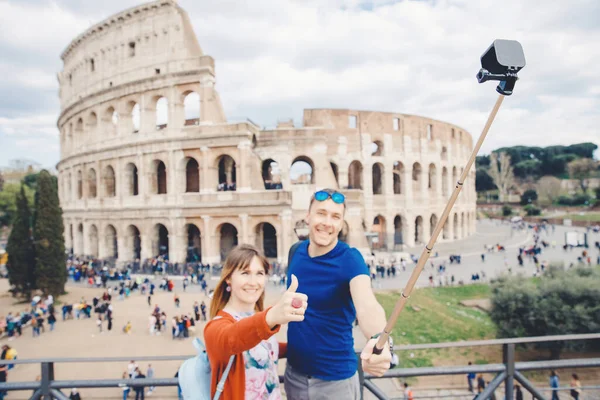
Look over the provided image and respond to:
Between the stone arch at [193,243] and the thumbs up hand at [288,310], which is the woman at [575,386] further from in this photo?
the stone arch at [193,243]

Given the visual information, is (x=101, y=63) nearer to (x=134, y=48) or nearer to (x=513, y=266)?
(x=134, y=48)

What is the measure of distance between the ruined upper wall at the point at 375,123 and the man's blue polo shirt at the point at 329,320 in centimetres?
2508

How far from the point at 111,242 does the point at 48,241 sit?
814 cm

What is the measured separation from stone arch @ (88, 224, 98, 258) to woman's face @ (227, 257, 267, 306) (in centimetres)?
3012

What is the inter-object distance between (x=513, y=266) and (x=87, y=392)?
25.0 meters

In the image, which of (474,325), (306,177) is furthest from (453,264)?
(306,177)

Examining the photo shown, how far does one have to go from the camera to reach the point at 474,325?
1495 cm

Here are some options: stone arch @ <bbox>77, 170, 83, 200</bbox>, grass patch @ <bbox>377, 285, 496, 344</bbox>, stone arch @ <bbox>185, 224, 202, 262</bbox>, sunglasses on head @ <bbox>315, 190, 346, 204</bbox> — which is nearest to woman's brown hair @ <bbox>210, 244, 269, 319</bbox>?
sunglasses on head @ <bbox>315, 190, 346, 204</bbox>

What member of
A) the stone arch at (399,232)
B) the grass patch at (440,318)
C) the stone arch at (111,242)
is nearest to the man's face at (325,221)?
the grass patch at (440,318)

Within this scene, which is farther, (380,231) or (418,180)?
(418,180)

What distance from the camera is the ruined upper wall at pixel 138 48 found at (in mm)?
23141

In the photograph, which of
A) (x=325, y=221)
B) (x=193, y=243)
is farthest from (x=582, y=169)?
(x=325, y=221)

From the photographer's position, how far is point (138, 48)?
80.1 feet

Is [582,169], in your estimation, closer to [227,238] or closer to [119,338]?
[227,238]
